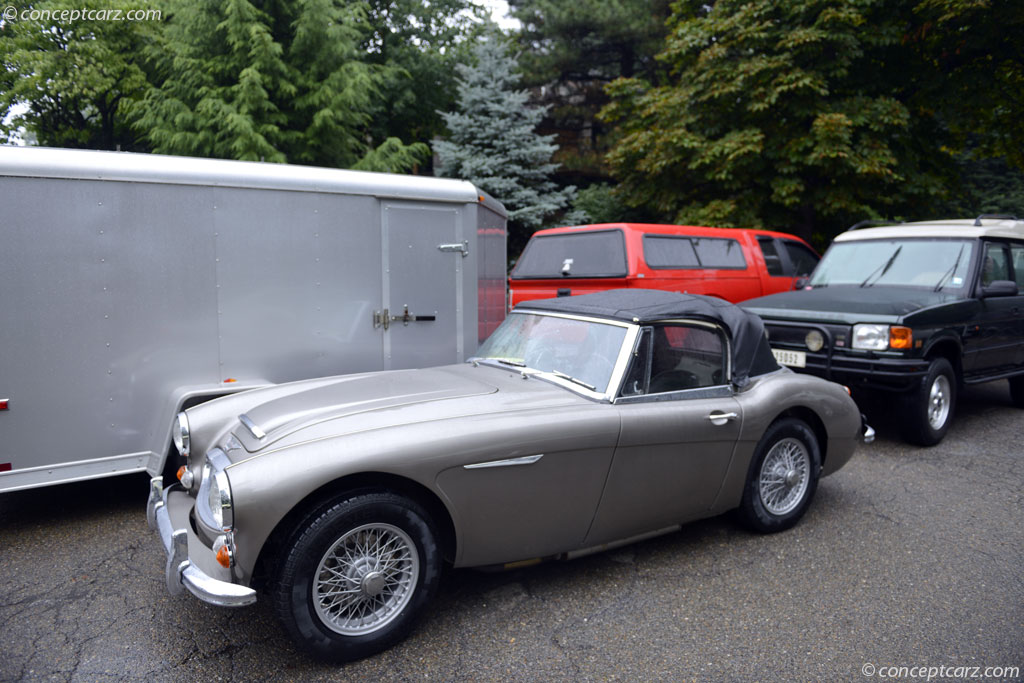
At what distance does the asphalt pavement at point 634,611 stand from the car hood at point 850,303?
1.94m

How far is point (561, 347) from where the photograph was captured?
3.90 meters

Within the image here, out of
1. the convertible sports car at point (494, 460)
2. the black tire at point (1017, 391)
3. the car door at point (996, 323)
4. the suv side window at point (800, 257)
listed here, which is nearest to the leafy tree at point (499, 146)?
the suv side window at point (800, 257)

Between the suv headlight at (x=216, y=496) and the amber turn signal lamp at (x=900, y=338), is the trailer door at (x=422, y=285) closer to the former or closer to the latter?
the suv headlight at (x=216, y=496)

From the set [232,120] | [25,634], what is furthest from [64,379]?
[232,120]

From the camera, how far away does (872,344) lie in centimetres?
591

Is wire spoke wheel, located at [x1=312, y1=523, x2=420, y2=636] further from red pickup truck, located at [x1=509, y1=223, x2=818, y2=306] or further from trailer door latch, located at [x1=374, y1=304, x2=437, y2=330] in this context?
red pickup truck, located at [x1=509, y1=223, x2=818, y2=306]

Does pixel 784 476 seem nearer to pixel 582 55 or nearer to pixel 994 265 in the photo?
pixel 994 265

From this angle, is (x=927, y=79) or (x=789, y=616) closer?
(x=789, y=616)

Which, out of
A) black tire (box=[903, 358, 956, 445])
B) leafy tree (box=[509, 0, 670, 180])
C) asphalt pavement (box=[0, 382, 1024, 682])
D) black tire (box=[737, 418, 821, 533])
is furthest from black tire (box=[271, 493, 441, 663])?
leafy tree (box=[509, 0, 670, 180])

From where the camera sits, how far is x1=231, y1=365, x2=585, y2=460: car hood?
9.97 ft

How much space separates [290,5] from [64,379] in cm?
1168

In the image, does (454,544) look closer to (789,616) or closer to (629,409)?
(629,409)

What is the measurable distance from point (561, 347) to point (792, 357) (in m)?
3.44

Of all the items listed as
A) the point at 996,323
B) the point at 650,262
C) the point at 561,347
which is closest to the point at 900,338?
the point at 996,323
